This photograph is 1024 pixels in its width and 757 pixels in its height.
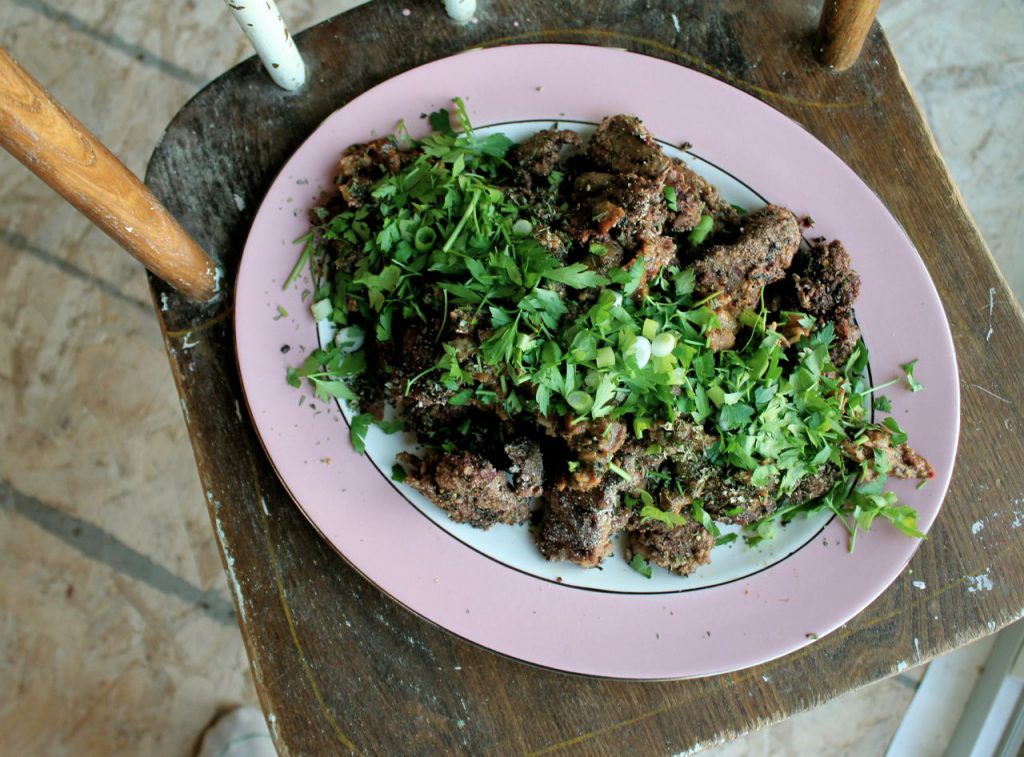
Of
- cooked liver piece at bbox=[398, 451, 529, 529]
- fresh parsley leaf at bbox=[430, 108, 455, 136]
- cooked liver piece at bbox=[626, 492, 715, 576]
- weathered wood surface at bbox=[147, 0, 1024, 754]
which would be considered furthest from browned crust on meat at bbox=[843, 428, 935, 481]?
fresh parsley leaf at bbox=[430, 108, 455, 136]

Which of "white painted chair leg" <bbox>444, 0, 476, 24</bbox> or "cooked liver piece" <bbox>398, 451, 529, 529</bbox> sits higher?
"white painted chair leg" <bbox>444, 0, 476, 24</bbox>

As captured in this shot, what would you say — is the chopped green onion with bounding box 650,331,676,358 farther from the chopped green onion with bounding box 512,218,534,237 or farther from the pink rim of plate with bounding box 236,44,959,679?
the pink rim of plate with bounding box 236,44,959,679

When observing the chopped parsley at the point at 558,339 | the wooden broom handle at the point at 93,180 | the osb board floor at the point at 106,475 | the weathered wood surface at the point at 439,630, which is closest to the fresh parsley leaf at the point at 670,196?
the chopped parsley at the point at 558,339

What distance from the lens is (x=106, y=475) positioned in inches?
77.0

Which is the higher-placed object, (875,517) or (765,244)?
(765,244)

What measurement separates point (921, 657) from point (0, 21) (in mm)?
2448

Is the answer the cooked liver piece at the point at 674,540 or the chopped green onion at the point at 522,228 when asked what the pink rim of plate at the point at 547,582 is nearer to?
the cooked liver piece at the point at 674,540

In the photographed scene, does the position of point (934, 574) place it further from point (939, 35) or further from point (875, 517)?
point (939, 35)

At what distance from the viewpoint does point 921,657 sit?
1.30 m

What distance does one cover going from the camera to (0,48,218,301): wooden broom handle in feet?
2.77

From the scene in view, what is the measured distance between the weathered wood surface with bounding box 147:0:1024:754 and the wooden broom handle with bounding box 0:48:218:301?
0.39 ft

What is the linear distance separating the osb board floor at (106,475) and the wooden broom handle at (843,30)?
4.15ft

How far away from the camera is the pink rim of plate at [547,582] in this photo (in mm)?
1220

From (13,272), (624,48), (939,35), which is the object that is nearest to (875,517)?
(624,48)
